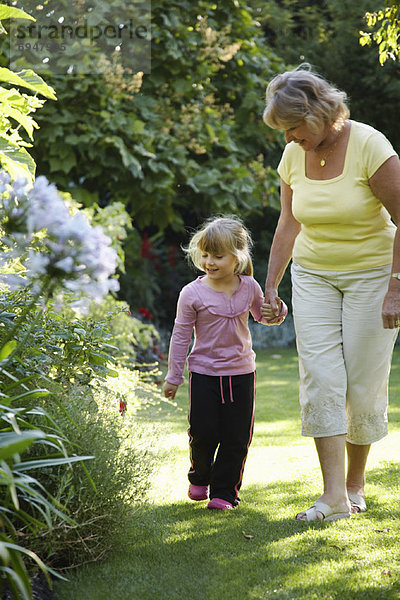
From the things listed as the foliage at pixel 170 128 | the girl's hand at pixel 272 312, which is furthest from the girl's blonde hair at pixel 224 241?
the foliage at pixel 170 128

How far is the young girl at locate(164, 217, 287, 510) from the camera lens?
11.4 ft

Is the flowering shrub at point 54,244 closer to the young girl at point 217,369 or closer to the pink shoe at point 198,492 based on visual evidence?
the young girl at point 217,369

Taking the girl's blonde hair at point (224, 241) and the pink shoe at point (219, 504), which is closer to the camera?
the pink shoe at point (219, 504)

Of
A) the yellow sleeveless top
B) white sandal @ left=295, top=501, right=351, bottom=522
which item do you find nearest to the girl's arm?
Result: the yellow sleeveless top

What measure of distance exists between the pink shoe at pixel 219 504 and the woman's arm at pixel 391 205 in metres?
1.05

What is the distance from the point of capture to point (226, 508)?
11.1 ft

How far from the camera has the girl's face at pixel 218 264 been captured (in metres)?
3.57

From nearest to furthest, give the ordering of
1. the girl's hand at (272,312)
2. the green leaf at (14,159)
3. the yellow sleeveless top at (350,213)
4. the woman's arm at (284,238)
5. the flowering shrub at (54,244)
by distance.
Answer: the flowering shrub at (54,244), the green leaf at (14,159), the yellow sleeveless top at (350,213), the girl's hand at (272,312), the woman's arm at (284,238)

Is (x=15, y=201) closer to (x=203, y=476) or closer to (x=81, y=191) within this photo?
(x=203, y=476)

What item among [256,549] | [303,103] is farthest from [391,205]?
[256,549]

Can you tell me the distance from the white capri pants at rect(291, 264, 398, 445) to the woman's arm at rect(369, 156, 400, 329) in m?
0.16

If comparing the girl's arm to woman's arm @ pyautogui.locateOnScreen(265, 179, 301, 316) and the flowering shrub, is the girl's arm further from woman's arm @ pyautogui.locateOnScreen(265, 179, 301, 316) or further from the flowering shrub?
the flowering shrub

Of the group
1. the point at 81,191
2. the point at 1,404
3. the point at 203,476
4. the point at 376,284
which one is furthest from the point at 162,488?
the point at 81,191

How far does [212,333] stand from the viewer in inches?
139
